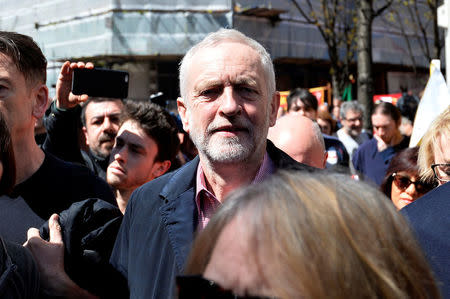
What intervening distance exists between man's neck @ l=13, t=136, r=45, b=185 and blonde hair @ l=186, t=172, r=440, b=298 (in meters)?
1.61

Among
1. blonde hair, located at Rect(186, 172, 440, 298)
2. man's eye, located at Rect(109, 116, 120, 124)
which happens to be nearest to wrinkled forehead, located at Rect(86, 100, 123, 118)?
man's eye, located at Rect(109, 116, 120, 124)

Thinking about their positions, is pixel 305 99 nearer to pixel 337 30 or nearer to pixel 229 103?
pixel 229 103

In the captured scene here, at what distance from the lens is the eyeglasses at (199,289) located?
1.19 metres

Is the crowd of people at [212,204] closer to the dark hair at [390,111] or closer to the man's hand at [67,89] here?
the man's hand at [67,89]

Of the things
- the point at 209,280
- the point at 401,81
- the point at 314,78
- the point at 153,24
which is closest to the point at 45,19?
the point at 153,24

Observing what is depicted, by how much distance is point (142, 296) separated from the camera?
91.7 inches

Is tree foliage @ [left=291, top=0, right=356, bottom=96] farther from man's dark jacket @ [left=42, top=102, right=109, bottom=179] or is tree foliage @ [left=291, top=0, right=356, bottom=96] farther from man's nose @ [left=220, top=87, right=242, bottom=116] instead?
man's nose @ [left=220, top=87, right=242, bottom=116]

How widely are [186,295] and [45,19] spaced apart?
24.3m

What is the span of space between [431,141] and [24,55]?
180 centimetres

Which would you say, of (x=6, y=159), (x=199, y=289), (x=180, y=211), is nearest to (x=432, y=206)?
(x=180, y=211)

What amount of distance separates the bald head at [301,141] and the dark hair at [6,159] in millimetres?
1676

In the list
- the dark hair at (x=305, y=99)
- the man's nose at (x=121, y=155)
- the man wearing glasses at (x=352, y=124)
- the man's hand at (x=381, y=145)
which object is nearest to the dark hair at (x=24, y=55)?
the man's nose at (x=121, y=155)

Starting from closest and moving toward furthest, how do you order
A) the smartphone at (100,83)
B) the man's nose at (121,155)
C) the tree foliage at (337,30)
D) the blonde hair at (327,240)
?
the blonde hair at (327,240), the smartphone at (100,83), the man's nose at (121,155), the tree foliage at (337,30)

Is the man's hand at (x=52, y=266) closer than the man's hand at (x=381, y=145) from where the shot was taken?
Yes
